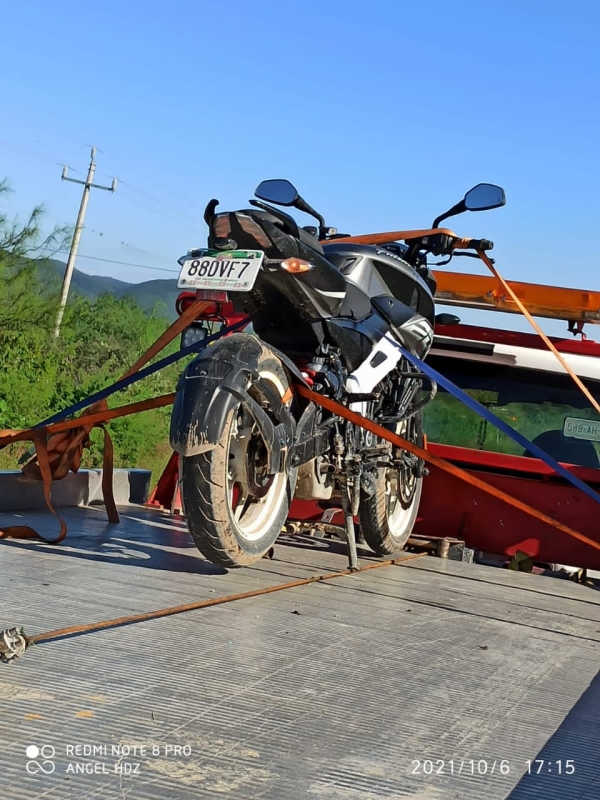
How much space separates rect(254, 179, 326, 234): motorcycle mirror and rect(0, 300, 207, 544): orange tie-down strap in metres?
0.61

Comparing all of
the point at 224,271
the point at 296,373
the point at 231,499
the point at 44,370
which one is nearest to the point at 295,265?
the point at 224,271

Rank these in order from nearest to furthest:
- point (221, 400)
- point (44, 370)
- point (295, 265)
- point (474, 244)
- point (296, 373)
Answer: point (221, 400)
point (295, 265)
point (296, 373)
point (474, 244)
point (44, 370)

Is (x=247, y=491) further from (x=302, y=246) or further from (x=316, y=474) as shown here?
(x=302, y=246)

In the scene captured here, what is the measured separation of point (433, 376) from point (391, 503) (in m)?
0.97

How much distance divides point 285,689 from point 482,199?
10.3ft

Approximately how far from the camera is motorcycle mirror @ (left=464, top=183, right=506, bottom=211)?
5000 mm

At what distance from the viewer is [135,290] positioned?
13825 cm

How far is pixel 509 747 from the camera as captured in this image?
233 centimetres

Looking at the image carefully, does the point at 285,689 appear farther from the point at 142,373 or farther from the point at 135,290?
the point at 135,290

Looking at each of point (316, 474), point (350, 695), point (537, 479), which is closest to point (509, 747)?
point (350, 695)
